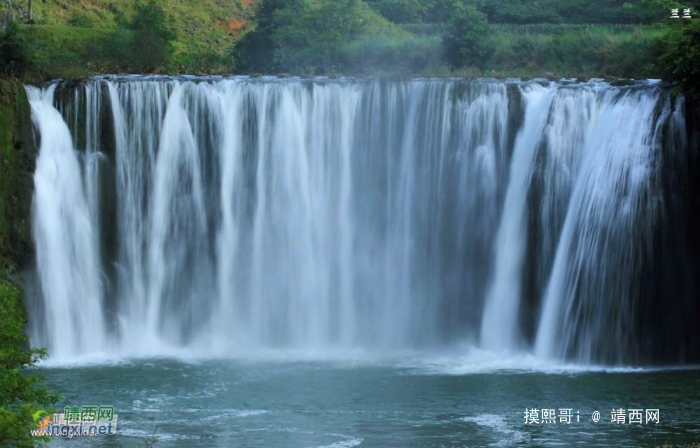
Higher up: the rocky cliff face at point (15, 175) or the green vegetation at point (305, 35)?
the green vegetation at point (305, 35)

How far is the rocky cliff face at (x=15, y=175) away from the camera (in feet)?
111

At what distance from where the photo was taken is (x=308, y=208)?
120 feet

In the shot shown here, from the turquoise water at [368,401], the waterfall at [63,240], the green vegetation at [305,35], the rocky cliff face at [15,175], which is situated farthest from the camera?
the green vegetation at [305,35]

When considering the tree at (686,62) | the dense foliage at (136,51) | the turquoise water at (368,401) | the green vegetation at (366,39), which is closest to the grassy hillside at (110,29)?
the green vegetation at (366,39)

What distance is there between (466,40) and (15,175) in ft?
61.4

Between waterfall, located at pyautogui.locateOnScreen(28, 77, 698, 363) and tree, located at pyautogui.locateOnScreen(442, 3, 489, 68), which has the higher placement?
tree, located at pyautogui.locateOnScreen(442, 3, 489, 68)

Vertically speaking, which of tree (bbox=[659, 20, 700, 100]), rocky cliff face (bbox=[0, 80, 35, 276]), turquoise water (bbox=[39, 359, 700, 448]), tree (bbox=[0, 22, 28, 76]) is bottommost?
turquoise water (bbox=[39, 359, 700, 448])

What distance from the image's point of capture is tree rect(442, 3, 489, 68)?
→ 46.2 meters

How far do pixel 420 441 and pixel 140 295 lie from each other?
1317 centimetres

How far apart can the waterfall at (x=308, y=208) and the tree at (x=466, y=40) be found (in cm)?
1110

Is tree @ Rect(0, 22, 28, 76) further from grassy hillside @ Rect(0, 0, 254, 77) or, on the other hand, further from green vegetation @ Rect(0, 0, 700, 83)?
grassy hillside @ Rect(0, 0, 254, 77)

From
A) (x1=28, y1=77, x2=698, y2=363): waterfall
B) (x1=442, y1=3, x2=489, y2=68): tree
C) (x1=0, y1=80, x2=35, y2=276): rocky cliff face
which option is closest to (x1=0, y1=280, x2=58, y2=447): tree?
(x1=0, y1=80, x2=35, y2=276): rocky cliff face

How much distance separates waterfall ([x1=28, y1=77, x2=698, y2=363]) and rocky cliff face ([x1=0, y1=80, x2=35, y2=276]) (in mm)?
388

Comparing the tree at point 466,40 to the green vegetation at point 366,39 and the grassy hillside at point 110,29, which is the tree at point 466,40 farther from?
the grassy hillside at point 110,29
